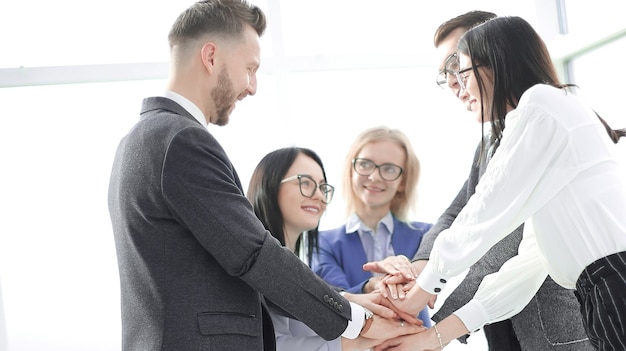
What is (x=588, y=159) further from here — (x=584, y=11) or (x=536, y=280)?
(x=584, y=11)

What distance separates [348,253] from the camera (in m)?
2.96

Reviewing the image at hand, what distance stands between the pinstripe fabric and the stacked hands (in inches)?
28.0

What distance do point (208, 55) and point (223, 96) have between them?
0.13 m

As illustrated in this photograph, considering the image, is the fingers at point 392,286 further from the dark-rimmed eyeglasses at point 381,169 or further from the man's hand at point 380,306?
the dark-rimmed eyeglasses at point 381,169

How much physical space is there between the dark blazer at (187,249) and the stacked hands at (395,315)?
554mm

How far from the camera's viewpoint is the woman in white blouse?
1.71 metres

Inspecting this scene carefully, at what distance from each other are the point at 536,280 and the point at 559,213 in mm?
408

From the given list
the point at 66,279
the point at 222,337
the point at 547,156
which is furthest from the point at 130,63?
the point at 547,156

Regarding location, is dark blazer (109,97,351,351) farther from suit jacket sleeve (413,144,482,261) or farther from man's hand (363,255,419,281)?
suit jacket sleeve (413,144,482,261)

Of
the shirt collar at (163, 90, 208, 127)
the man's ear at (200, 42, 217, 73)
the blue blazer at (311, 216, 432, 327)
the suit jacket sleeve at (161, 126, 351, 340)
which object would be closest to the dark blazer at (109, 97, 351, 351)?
the suit jacket sleeve at (161, 126, 351, 340)

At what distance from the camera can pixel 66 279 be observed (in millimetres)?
3812

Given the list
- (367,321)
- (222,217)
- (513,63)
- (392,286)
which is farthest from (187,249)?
(513,63)

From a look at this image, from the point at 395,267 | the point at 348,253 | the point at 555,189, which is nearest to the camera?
the point at 555,189

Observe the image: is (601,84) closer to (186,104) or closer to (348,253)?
(348,253)
